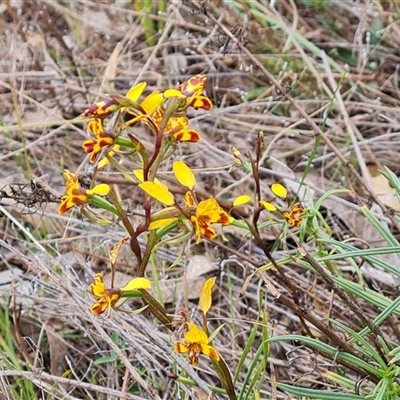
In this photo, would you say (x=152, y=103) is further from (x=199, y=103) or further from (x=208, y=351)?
(x=208, y=351)

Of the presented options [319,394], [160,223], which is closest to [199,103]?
[160,223]

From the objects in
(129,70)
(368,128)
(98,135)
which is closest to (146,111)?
(98,135)

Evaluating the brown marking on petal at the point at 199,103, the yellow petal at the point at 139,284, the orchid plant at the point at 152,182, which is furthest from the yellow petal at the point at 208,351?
the brown marking on petal at the point at 199,103

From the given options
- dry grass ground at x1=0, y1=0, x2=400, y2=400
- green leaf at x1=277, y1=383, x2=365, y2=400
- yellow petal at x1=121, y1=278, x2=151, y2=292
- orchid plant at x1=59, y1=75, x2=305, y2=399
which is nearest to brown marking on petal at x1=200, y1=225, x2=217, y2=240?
orchid plant at x1=59, y1=75, x2=305, y2=399

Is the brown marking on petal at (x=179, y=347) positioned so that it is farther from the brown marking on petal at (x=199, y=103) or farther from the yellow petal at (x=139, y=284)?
the brown marking on petal at (x=199, y=103)

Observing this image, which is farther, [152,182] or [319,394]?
[319,394]

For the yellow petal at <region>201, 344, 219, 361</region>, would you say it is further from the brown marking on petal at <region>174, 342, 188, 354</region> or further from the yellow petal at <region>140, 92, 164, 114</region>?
the yellow petal at <region>140, 92, 164, 114</region>

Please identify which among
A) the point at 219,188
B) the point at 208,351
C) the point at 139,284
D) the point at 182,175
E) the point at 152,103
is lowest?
the point at 219,188

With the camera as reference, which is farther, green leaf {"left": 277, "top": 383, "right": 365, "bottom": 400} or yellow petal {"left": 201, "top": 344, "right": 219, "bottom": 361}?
green leaf {"left": 277, "top": 383, "right": 365, "bottom": 400}

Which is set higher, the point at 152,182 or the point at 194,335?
the point at 152,182

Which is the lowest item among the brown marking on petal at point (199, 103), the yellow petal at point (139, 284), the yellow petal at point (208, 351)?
the yellow petal at point (208, 351)
